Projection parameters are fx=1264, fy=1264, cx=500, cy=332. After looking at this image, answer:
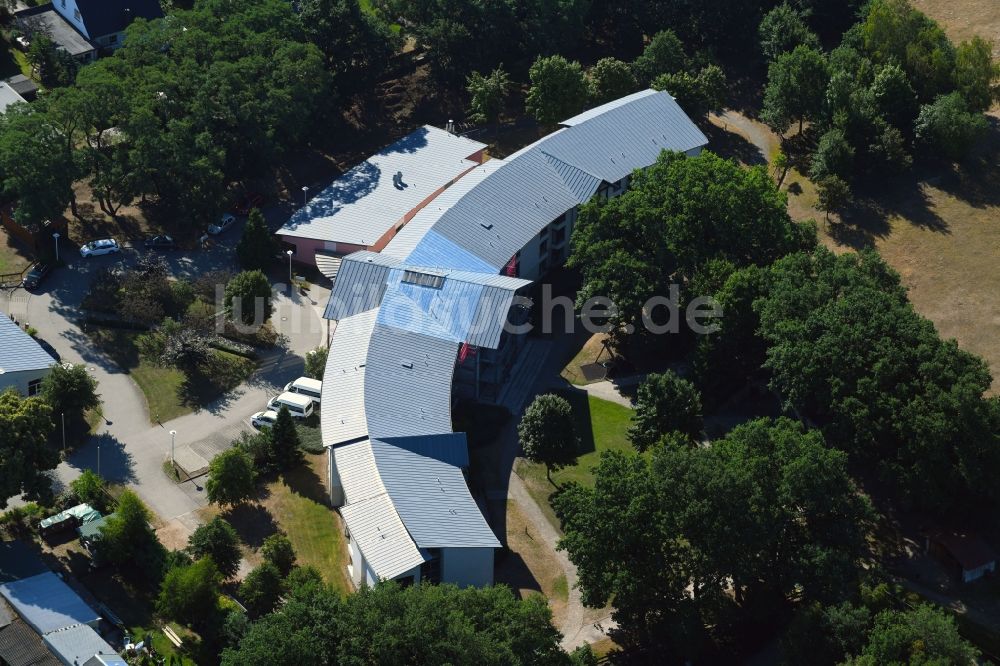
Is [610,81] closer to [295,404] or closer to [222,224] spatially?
[222,224]

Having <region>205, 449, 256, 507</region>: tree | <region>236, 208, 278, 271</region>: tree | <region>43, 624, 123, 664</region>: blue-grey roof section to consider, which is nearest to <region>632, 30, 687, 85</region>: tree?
<region>236, 208, 278, 271</region>: tree

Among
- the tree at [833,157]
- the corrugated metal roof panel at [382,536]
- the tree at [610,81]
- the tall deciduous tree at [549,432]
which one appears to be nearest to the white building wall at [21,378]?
the corrugated metal roof panel at [382,536]

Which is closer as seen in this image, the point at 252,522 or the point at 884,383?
the point at 884,383

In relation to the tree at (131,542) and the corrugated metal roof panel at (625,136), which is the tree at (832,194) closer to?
the corrugated metal roof panel at (625,136)

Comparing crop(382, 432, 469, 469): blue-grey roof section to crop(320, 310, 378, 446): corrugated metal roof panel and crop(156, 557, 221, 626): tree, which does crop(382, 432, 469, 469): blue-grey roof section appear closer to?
crop(320, 310, 378, 446): corrugated metal roof panel

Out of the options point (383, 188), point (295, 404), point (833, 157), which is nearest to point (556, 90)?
point (383, 188)

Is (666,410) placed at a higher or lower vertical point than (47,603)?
higher
